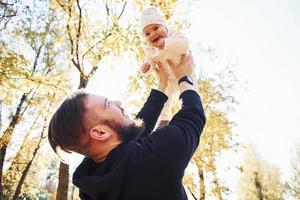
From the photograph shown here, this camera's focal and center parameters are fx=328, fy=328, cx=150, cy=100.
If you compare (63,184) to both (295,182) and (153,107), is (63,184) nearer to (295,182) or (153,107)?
(153,107)

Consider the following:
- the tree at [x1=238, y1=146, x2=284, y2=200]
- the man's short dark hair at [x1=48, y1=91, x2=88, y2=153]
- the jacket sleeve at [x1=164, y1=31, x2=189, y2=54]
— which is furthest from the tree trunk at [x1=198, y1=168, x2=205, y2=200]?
the tree at [x1=238, y1=146, x2=284, y2=200]

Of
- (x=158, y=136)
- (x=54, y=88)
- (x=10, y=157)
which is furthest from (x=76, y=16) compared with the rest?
(x=10, y=157)

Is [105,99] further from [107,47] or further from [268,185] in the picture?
[268,185]

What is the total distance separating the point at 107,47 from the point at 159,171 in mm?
8423

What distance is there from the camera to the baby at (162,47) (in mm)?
2418

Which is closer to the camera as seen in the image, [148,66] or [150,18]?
[148,66]

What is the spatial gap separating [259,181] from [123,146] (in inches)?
1126

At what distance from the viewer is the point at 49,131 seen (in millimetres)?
2012

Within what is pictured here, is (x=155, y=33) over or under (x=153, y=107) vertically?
over

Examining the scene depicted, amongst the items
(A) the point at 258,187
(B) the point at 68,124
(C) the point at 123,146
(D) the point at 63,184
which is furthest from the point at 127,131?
(A) the point at 258,187

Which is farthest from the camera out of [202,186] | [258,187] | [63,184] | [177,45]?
[258,187]

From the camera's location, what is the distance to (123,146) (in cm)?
182

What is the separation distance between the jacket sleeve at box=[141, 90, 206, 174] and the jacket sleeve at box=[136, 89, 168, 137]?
0.63m

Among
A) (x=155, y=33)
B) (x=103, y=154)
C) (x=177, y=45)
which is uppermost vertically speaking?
(x=155, y=33)
